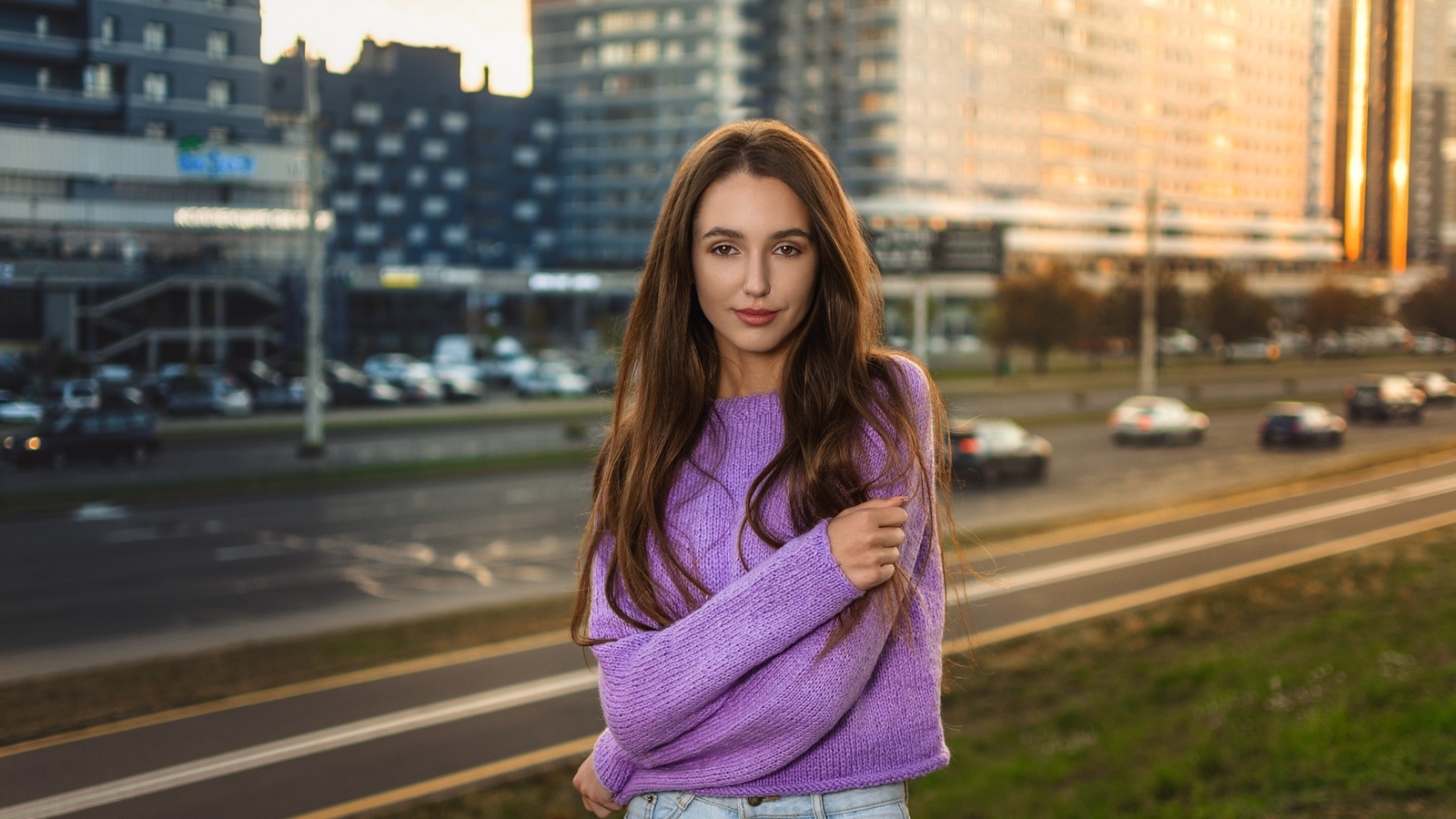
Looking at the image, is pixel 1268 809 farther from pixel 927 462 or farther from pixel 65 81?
pixel 65 81

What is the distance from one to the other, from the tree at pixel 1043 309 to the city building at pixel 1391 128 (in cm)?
1063

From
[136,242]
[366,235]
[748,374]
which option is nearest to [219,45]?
[136,242]

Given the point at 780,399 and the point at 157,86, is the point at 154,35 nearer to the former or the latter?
the point at 157,86

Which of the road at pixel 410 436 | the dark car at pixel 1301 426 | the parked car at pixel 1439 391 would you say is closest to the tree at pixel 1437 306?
the parked car at pixel 1439 391

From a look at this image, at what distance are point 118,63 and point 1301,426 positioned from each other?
2370cm

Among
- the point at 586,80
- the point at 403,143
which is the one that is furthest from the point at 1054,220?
the point at 403,143

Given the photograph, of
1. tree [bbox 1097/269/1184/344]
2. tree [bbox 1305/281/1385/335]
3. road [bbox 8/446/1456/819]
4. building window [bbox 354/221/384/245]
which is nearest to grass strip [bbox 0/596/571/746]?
road [bbox 8/446/1456/819]

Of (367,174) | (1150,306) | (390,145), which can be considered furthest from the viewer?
(390,145)

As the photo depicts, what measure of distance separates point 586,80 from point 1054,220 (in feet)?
94.8

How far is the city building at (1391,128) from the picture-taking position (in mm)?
20938

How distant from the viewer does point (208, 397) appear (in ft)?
83.0

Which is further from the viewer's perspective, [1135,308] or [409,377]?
[409,377]

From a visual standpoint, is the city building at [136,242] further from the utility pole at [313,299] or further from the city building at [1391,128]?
the city building at [1391,128]

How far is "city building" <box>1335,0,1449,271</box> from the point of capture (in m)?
20.9
